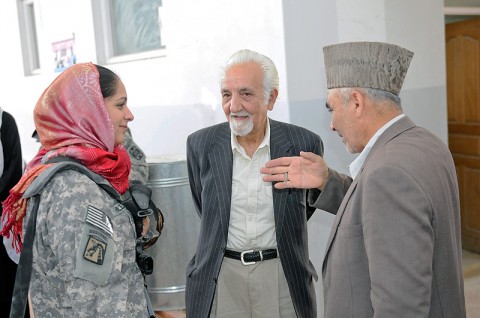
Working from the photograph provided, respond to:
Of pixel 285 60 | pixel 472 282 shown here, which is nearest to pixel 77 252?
pixel 285 60

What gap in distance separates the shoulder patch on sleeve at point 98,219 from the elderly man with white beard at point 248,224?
576 mm

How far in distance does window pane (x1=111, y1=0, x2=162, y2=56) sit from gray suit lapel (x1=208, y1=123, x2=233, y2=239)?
2.90 metres

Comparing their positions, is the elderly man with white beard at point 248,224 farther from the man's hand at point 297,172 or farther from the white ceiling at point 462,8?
the white ceiling at point 462,8

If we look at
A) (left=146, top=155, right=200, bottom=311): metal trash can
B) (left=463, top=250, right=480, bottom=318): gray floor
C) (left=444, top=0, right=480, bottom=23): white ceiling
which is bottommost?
(left=463, top=250, right=480, bottom=318): gray floor

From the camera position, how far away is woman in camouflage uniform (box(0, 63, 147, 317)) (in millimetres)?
1560

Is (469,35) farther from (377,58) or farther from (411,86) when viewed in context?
(377,58)

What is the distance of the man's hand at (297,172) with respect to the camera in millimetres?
1985

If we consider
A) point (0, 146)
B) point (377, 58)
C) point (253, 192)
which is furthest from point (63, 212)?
point (0, 146)

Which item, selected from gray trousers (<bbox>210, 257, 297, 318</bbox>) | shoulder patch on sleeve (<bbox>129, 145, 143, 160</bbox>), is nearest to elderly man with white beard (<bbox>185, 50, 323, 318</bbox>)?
gray trousers (<bbox>210, 257, 297, 318</bbox>)

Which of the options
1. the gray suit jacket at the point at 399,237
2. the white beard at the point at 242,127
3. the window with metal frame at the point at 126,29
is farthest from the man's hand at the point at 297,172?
the window with metal frame at the point at 126,29

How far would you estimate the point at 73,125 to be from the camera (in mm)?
1735

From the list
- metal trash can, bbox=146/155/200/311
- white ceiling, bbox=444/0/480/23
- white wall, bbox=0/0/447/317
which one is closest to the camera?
white wall, bbox=0/0/447/317

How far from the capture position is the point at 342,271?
141 centimetres

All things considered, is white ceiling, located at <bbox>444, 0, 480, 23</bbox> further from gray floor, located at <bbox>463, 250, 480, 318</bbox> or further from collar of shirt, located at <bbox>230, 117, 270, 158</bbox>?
collar of shirt, located at <bbox>230, 117, 270, 158</bbox>
